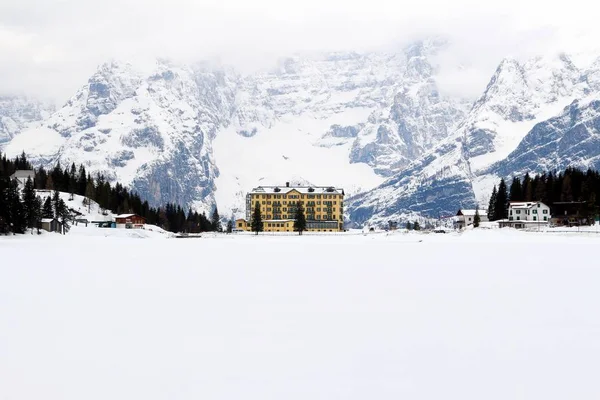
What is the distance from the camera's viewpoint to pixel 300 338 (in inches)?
1086

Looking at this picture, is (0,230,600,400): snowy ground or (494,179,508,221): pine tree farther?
(494,179,508,221): pine tree

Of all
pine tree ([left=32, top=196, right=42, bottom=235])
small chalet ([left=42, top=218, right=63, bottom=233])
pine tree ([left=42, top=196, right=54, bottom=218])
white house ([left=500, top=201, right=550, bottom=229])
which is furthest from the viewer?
white house ([left=500, top=201, right=550, bottom=229])

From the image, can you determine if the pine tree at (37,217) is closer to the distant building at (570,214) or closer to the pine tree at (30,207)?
the pine tree at (30,207)

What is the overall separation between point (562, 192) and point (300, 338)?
523ft

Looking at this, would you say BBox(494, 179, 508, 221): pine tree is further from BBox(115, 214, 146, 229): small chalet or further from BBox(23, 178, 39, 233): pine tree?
BBox(23, 178, 39, 233): pine tree

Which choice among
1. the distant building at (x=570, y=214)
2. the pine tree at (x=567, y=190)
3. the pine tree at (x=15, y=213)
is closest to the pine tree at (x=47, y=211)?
the pine tree at (x=15, y=213)

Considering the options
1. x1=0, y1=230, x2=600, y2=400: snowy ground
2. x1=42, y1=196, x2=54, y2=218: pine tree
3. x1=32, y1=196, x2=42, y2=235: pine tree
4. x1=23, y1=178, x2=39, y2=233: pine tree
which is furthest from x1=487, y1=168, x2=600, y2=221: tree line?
x1=0, y1=230, x2=600, y2=400: snowy ground

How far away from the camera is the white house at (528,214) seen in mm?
167238

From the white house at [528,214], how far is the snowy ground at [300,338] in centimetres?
12196

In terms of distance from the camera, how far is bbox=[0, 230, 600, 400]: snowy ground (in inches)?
835

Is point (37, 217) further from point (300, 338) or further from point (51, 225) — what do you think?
point (300, 338)

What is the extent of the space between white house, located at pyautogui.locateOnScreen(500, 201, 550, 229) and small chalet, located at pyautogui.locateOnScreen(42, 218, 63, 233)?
9738 centimetres

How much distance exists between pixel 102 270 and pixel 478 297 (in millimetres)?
31717

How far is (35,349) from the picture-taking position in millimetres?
25281
